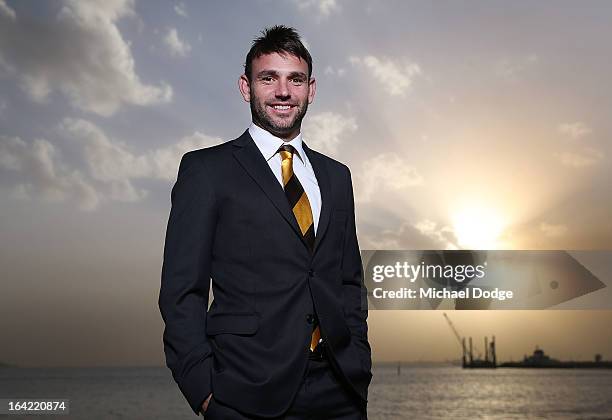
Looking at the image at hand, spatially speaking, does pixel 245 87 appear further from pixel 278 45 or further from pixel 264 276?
pixel 264 276

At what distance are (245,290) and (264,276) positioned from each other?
0.24 ft

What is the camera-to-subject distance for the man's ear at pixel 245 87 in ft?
8.88

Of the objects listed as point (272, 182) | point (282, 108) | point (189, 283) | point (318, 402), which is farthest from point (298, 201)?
point (318, 402)

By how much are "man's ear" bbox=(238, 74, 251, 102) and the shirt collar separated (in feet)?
0.36

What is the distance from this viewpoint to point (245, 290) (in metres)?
2.41

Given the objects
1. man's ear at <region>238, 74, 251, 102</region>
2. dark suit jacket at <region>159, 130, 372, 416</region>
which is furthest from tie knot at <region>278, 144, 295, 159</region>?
man's ear at <region>238, 74, 251, 102</region>

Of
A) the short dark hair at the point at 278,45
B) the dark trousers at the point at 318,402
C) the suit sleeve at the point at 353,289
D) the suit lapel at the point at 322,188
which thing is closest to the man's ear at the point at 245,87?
the short dark hair at the point at 278,45

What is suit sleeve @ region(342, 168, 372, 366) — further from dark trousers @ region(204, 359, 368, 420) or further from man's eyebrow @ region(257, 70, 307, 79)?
man's eyebrow @ region(257, 70, 307, 79)

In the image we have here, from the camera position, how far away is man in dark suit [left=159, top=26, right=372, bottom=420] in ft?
7.72

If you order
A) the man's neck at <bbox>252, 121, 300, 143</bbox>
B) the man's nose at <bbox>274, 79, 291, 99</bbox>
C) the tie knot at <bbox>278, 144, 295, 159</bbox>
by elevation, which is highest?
the man's nose at <bbox>274, 79, 291, 99</bbox>

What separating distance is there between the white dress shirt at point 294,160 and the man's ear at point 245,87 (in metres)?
0.10

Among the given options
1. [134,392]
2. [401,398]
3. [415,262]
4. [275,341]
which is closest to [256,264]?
[275,341]

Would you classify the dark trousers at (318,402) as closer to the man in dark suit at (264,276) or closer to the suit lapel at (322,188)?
the man in dark suit at (264,276)

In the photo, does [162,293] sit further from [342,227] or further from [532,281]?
[532,281]
